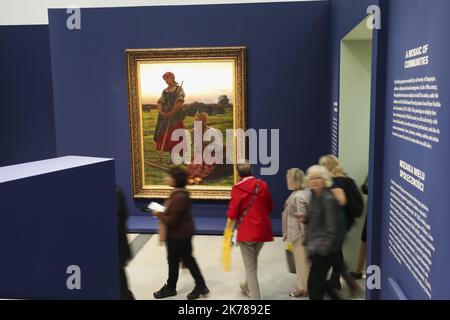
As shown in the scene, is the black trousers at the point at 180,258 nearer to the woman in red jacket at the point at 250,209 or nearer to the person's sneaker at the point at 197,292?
the person's sneaker at the point at 197,292

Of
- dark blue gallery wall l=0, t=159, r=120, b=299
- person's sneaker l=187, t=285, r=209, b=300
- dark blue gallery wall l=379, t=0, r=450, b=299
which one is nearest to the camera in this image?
dark blue gallery wall l=379, t=0, r=450, b=299

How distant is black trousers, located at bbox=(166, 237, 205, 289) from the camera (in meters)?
5.65

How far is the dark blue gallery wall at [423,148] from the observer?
2846 millimetres

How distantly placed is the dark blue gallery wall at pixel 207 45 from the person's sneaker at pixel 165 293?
3.69 m

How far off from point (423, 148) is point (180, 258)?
350 centimetres

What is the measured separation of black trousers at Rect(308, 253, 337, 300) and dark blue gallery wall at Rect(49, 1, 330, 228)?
4.90m

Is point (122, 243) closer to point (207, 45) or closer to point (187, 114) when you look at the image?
point (187, 114)

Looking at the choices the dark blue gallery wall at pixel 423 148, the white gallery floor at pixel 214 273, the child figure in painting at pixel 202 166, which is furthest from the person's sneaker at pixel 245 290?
the child figure in painting at pixel 202 166

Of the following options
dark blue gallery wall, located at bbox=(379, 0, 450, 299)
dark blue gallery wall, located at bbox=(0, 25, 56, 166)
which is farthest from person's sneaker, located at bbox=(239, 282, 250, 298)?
dark blue gallery wall, located at bbox=(0, 25, 56, 166)

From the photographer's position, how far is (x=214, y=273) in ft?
23.1

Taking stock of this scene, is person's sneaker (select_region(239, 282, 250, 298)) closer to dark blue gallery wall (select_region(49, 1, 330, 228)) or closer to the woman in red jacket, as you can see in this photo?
the woman in red jacket

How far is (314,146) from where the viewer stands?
30.9 ft

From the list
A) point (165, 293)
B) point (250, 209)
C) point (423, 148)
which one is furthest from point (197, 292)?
point (423, 148)

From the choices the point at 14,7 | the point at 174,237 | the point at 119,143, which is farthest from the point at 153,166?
the point at 14,7
